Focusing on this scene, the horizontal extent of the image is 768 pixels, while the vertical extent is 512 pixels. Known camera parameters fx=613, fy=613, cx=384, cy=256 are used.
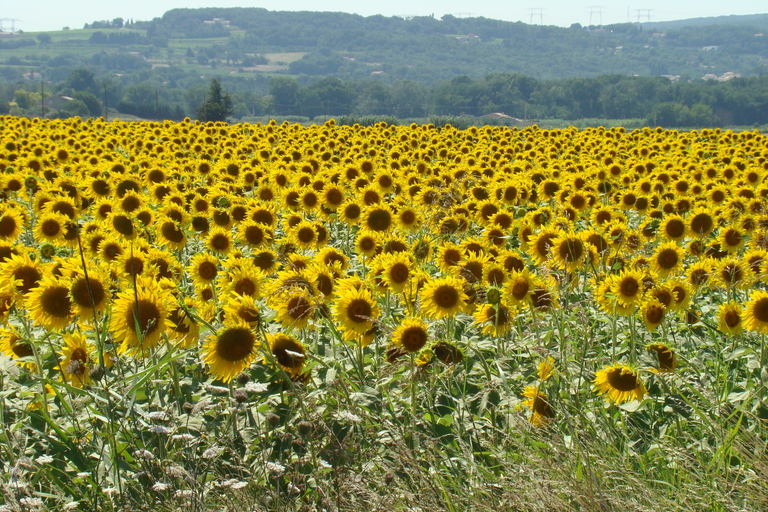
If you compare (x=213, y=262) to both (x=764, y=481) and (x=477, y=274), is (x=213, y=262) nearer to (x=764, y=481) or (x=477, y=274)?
(x=477, y=274)

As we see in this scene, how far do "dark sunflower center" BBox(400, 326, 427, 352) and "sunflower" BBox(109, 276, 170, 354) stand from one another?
57.7 inches

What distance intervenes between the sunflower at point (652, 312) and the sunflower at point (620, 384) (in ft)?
3.17

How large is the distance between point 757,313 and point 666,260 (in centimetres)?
149

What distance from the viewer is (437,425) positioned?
4.19 meters

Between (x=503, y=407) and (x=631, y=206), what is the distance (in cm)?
697

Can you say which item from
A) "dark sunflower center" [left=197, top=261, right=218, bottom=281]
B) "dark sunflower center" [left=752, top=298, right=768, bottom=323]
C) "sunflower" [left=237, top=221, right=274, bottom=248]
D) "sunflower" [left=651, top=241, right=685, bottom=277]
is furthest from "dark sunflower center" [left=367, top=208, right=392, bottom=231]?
"dark sunflower center" [left=752, top=298, right=768, bottom=323]

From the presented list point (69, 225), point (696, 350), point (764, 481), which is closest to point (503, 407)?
point (764, 481)

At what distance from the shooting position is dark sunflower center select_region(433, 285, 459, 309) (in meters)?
4.63

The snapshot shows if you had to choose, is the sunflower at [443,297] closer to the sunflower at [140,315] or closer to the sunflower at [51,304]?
the sunflower at [140,315]

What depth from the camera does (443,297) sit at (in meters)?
4.64

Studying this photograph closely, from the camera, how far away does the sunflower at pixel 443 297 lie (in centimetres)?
462

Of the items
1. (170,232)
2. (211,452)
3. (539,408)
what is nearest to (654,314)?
(539,408)

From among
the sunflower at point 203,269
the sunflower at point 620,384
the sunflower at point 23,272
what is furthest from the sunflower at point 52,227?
the sunflower at point 620,384

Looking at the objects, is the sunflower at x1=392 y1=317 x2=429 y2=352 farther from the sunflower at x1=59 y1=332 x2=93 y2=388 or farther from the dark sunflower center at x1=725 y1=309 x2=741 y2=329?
the dark sunflower center at x1=725 y1=309 x2=741 y2=329
